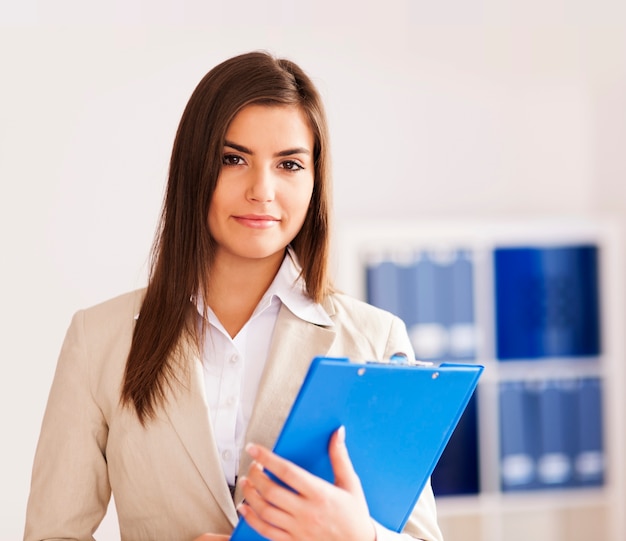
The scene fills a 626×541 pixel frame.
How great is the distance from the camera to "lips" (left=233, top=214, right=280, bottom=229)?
1.56 metres

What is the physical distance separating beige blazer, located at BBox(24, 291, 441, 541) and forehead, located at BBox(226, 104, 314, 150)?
321 mm

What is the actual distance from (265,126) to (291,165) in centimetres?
8

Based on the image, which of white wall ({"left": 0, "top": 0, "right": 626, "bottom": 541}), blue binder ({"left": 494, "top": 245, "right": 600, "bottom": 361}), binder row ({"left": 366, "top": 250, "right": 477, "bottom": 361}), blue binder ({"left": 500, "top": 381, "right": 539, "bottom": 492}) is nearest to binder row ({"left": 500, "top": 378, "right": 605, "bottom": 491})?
blue binder ({"left": 500, "top": 381, "right": 539, "bottom": 492})

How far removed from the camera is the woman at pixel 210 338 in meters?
1.55

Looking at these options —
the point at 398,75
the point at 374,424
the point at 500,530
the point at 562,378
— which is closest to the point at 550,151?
the point at 398,75

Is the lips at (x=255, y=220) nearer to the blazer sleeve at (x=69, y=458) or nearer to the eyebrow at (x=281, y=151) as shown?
the eyebrow at (x=281, y=151)

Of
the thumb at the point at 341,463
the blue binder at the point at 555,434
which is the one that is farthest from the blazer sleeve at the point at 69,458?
the blue binder at the point at 555,434

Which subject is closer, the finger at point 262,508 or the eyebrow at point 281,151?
the finger at point 262,508

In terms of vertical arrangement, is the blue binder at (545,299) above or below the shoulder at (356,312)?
below

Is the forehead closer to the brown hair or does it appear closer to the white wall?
the brown hair

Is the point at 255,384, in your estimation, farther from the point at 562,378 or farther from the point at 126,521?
the point at 562,378

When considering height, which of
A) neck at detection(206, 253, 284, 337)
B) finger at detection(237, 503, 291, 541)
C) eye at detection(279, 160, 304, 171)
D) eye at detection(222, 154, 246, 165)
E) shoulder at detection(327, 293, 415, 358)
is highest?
eye at detection(222, 154, 246, 165)

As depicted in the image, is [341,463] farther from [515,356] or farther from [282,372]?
[515,356]

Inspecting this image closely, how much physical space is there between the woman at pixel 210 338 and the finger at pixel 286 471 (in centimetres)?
19
